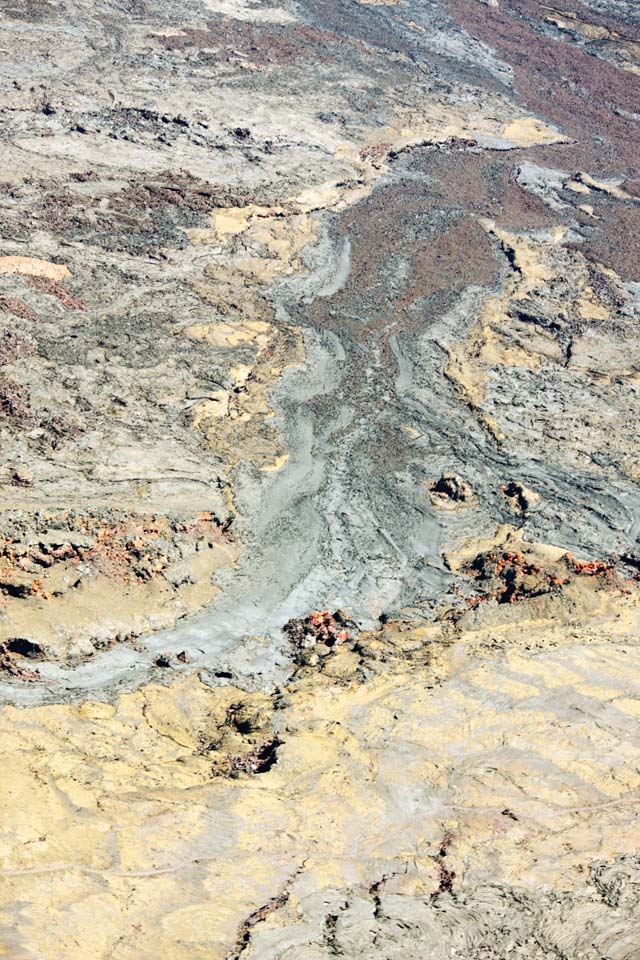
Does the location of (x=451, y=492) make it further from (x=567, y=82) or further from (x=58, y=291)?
(x=567, y=82)

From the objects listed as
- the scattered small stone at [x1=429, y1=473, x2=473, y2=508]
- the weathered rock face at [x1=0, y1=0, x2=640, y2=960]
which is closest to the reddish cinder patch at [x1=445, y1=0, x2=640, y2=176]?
the weathered rock face at [x1=0, y1=0, x2=640, y2=960]

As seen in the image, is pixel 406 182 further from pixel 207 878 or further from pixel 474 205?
pixel 207 878

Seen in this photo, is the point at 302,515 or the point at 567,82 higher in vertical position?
the point at 567,82

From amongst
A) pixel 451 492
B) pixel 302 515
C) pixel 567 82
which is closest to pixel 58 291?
pixel 302 515

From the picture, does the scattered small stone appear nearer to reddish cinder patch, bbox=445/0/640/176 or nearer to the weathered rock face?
the weathered rock face

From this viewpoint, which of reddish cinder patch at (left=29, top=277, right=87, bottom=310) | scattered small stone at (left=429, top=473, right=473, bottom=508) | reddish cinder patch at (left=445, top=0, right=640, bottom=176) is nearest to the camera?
scattered small stone at (left=429, top=473, right=473, bottom=508)

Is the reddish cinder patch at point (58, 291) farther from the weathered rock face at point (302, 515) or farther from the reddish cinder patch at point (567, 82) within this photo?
the reddish cinder patch at point (567, 82)

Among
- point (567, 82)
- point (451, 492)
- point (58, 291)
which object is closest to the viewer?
point (451, 492)

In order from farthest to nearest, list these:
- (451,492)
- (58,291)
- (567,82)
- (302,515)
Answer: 1. (567,82)
2. (58,291)
3. (451,492)
4. (302,515)

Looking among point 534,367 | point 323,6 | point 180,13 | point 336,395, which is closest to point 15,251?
point 336,395
